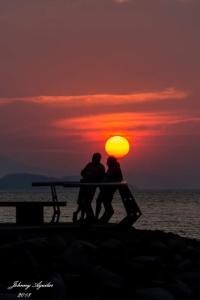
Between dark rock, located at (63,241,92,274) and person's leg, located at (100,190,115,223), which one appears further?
person's leg, located at (100,190,115,223)

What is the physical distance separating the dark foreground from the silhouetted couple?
1.91 meters

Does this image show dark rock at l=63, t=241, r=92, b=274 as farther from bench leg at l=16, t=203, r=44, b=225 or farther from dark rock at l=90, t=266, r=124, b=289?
bench leg at l=16, t=203, r=44, b=225

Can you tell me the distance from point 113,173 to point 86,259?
473 cm

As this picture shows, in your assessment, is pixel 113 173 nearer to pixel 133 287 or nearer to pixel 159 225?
Result: pixel 133 287

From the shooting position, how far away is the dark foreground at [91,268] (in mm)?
11867

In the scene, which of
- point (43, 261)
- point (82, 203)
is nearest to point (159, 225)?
point (82, 203)

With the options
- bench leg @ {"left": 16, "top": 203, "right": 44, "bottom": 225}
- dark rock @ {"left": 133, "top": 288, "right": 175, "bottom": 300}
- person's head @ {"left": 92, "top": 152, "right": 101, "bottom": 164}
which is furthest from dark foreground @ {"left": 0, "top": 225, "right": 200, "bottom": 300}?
person's head @ {"left": 92, "top": 152, "right": 101, "bottom": 164}

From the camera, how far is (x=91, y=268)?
1271 centimetres

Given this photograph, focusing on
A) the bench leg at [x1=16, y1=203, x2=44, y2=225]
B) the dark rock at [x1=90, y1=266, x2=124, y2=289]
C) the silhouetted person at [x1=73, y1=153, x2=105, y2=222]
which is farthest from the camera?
the silhouetted person at [x1=73, y1=153, x2=105, y2=222]

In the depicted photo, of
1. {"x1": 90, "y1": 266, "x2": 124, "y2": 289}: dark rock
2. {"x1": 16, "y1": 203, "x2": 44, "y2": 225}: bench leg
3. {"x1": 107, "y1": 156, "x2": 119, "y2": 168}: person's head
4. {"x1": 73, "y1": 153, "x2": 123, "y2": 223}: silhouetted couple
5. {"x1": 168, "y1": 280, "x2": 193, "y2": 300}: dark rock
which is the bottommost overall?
{"x1": 168, "y1": 280, "x2": 193, "y2": 300}: dark rock

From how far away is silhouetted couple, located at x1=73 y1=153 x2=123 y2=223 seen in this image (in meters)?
17.2

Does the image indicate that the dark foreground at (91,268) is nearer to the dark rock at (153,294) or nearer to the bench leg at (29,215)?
the dark rock at (153,294)

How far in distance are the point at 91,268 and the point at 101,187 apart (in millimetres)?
4807

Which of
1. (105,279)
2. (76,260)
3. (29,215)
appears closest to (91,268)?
(76,260)
